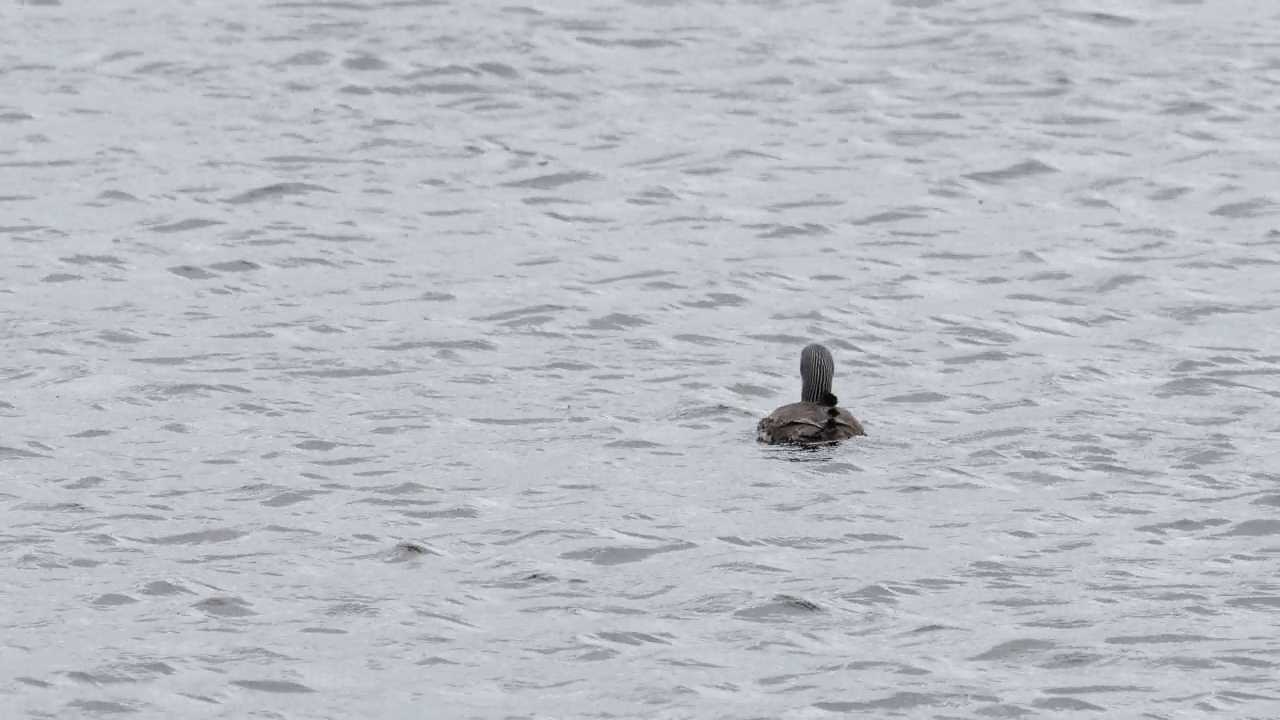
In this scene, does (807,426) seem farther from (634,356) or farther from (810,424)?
(634,356)

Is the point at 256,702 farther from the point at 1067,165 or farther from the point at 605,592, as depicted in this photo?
the point at 1067,165

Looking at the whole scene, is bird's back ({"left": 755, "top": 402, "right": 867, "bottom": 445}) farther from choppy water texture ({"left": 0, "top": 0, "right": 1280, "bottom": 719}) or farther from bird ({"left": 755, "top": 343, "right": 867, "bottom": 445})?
choppy water texture ({"left": 0, "top": 0, "right": 1280, "bottom": 719})

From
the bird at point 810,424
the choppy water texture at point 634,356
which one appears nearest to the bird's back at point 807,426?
the bird at point 810,424

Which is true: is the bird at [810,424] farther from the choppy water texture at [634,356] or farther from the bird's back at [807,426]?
the choppy water texture at [634,356]

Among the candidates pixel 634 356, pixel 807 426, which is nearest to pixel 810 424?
pixel 807 426

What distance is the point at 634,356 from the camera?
1902 cm

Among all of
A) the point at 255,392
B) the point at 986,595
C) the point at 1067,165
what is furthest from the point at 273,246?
the point at 986,595

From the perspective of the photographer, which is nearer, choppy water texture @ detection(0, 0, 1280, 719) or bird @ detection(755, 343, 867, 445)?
choppy water texture @ detection(0, 0, 1280, 719)

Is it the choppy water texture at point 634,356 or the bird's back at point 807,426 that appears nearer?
the choppy water texture at point 634,356

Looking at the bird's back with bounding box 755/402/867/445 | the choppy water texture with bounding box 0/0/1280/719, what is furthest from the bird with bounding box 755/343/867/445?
the choppy water texture with bounding box 0/0/1280/719

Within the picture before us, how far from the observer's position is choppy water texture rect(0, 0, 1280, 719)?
42.6 feet

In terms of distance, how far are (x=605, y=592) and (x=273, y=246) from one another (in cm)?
885

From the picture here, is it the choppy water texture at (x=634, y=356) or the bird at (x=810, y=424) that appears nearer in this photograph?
the choppy water texture at (x=634, y=356)

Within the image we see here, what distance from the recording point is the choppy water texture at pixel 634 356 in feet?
42.6
